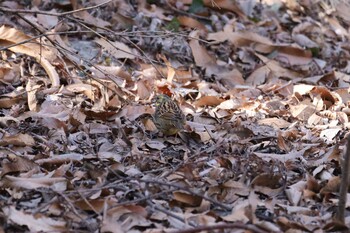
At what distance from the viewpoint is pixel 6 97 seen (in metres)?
5.88

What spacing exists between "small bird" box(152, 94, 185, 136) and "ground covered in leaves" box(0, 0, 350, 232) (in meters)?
0.10

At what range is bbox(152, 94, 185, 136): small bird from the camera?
17.6 feet

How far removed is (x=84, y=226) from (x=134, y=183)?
513 mm

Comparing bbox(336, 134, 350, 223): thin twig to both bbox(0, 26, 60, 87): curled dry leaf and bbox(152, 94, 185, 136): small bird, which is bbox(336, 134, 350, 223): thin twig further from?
bbox(0, 26, 60, 87): curled dry leaf

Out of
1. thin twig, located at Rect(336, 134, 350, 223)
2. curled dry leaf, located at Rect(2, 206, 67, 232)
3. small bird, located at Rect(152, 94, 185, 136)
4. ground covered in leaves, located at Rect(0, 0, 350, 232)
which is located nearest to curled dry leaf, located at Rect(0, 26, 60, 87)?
ground covered in leaves, located at Rect(0, 0, 350, 232)

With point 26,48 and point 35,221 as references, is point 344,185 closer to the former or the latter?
point 35,221

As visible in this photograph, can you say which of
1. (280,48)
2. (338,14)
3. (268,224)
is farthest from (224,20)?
(268,224)

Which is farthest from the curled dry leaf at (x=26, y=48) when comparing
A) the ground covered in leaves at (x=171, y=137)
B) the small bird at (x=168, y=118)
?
the small bird at (x=168, y=118)

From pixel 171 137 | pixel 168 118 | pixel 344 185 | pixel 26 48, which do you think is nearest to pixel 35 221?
pixel 344 185

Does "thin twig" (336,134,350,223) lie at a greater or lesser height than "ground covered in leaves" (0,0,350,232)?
greater

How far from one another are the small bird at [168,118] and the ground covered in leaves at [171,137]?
0.10m

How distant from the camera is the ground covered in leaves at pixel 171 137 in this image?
399 centimetres

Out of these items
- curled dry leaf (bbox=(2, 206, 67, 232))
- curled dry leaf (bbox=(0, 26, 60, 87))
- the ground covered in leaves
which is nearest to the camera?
curled dry leaf (bbox=(2, 206, 67, 232))

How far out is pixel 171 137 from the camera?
18.2ft
